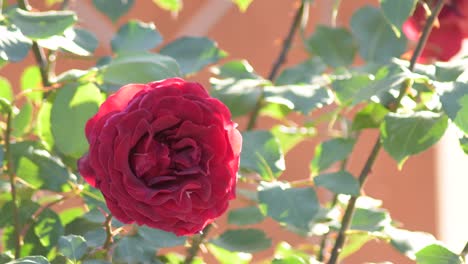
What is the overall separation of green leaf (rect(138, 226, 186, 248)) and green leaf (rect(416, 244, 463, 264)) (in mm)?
133

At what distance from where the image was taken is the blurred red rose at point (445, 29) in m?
0.68

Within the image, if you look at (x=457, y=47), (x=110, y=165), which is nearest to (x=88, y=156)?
(x=110, y=165)

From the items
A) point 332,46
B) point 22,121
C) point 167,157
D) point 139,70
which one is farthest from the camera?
point 332,46

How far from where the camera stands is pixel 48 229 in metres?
0.60

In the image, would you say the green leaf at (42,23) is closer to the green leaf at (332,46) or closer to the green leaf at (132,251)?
the green leaf at (132,251)

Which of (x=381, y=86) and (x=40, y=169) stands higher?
(x=381, y=86)

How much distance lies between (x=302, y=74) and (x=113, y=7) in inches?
6.3

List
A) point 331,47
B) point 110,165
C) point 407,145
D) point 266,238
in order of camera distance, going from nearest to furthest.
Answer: point 110,165 < point 407,145 < point 266,238 < point 331,47

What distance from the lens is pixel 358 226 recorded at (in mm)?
605

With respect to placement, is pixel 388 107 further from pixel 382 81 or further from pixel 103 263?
pixel 103 263

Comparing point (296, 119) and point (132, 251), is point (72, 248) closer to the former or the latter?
point (132, 251)

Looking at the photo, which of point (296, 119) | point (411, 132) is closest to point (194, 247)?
point (411, 132)

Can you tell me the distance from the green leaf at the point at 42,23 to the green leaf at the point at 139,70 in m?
0.04

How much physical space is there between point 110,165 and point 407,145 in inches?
7.4
